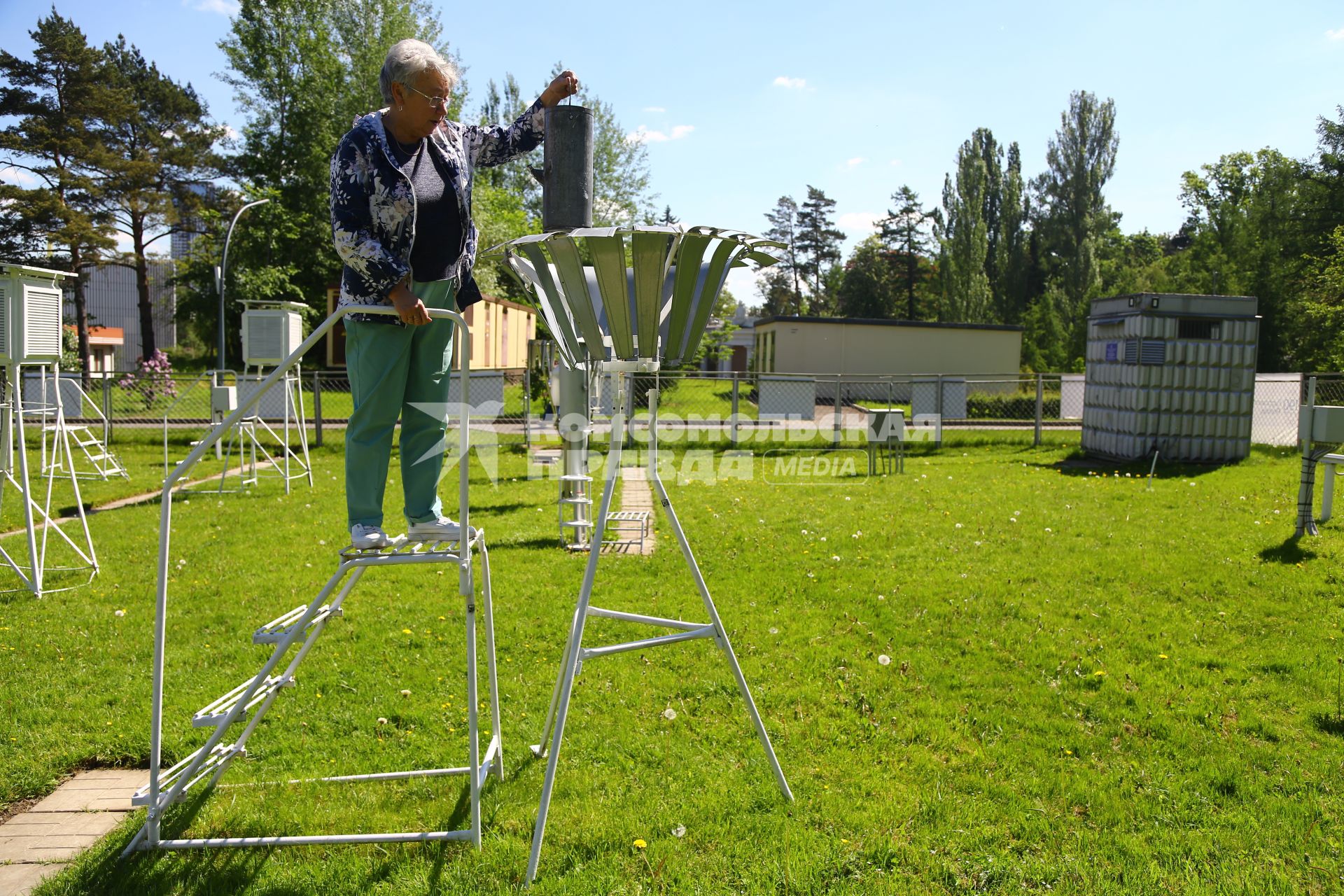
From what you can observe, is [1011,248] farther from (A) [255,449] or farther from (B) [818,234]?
(A) [255,449]

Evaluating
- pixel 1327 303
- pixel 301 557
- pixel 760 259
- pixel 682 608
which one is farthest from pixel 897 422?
pixel 1327 303

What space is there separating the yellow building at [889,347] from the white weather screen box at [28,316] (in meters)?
24.9

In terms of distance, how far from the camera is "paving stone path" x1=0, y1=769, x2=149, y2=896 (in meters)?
2.82

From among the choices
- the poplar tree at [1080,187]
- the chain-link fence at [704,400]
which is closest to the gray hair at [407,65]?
the chain-link fence at [704,400]

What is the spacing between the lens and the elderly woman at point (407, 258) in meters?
2.75

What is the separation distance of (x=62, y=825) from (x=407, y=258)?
8.07 ft

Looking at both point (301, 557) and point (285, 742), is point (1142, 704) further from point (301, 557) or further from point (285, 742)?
point (301, 557)

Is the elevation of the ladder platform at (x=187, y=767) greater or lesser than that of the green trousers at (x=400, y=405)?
lesser

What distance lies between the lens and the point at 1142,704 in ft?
13.3

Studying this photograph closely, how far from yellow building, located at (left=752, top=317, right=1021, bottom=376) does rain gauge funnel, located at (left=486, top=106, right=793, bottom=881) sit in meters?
26.8

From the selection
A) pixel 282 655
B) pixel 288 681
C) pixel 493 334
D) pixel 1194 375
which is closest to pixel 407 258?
pixel 282 655

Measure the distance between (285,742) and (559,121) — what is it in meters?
2.87

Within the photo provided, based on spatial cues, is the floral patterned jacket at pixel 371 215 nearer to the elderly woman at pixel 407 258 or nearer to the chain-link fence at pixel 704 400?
the elderly woman at pixel 407 258

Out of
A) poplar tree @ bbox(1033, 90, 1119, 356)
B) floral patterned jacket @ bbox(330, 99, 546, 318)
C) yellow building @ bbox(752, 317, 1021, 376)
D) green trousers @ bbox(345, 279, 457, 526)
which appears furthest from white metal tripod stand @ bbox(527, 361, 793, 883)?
poplar tree @ bbox(1033, 90, 1119, 356)
